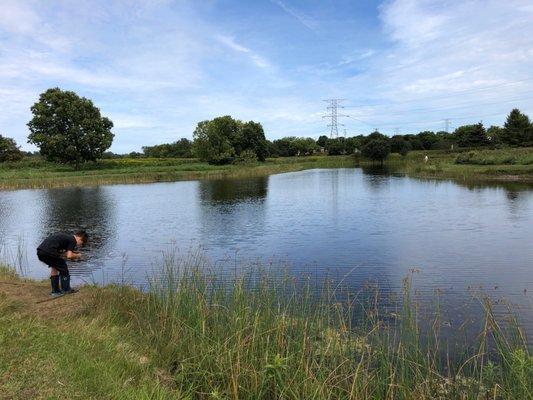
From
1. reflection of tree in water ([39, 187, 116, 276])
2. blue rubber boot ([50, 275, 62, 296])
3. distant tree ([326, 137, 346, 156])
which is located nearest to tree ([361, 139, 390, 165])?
distant tree ([326, 137, 346, 156])

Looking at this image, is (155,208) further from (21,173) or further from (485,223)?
(21,173)

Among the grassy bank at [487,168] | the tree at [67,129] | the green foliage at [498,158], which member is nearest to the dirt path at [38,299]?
the grassy bank at [487,168]

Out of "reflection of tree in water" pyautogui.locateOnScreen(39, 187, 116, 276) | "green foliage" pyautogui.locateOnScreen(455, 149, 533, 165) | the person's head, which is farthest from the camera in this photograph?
"green foliage" pyautogui.locateOnScreen(455, 149, 533, 165)

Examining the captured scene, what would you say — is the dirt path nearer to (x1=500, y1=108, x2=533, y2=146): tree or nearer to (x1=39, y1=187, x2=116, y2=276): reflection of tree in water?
(x1=39, y1=187, x2=116, y2=276): reflection of tree in water

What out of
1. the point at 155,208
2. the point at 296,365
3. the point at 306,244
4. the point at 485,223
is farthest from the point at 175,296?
the point at 155,208

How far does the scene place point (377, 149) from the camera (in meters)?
93.7

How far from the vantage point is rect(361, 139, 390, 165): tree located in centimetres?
9330

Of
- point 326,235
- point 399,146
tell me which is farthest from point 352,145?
point 326,235

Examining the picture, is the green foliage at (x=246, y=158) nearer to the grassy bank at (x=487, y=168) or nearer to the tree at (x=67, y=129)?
the tree at (x=67, y=129)

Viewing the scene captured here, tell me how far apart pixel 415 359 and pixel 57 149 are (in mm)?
65558

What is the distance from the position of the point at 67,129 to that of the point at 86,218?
1756 inches

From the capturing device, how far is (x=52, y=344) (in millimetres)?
5859

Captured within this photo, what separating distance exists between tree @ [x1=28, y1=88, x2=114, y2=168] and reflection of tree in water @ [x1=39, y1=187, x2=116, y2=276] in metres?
26.4

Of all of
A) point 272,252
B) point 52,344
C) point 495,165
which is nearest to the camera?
point 52,344
